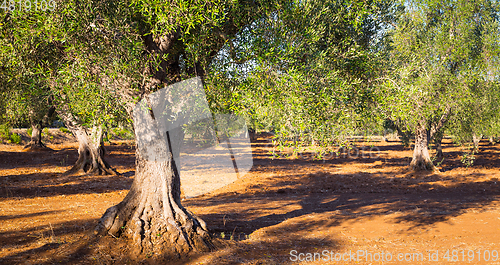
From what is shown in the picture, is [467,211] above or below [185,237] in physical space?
below

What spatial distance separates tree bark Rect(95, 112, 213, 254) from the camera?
830 centimetres

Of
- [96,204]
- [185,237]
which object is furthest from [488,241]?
[96,204]

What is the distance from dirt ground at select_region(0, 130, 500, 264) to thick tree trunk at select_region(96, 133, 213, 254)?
0.38 metres

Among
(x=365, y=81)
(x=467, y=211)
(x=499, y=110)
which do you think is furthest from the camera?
(x=499, y=110)

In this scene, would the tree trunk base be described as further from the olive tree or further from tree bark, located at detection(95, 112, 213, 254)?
the olive tree

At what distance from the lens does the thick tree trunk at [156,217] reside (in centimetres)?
825

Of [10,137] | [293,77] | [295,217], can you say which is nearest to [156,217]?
[293,77]

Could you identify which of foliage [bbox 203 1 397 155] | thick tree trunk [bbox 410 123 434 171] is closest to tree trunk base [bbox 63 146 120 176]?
foliage [bbox 203 1 397 155]

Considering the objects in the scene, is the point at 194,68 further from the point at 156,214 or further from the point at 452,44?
the point at 452,44

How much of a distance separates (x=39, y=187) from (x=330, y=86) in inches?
683

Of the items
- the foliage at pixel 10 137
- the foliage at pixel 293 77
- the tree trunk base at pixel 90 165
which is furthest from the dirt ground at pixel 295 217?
the foliage at pixel 10 137

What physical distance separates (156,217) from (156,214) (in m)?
0.08

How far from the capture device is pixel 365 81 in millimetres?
9586

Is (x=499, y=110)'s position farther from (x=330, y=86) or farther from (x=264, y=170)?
(x=330, y=86)
